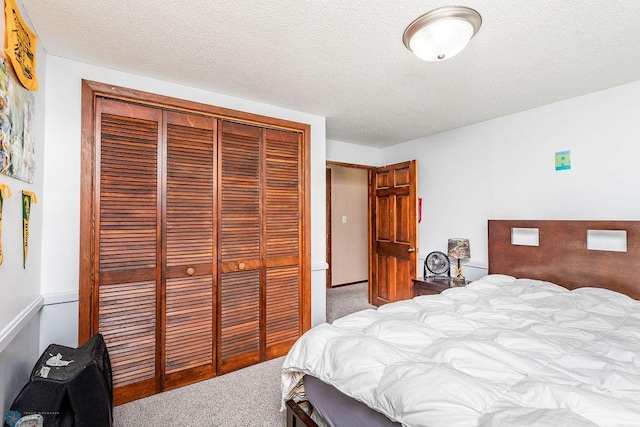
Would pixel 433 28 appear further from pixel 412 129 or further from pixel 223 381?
pixel 223 381

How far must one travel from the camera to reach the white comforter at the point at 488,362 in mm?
891

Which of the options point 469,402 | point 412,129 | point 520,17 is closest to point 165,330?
point 469,402

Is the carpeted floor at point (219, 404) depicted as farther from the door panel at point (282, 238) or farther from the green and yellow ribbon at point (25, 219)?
the green and yellow ribbon at point (25, 219)

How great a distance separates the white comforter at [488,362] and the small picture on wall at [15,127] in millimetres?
1589

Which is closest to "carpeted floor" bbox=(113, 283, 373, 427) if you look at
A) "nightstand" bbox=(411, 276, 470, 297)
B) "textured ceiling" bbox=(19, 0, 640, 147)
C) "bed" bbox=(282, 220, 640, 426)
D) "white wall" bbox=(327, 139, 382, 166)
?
"bed" bbox=(282, 220, 640, 426)

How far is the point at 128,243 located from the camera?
7.08 ft

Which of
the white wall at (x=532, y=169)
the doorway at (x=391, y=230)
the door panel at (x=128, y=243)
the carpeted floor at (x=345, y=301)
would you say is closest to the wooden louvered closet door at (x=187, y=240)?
the door panel at (x=128, y=243)

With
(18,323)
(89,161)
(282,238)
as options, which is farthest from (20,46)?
(282,238)

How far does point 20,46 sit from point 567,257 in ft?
12.4

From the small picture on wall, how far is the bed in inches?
62.2

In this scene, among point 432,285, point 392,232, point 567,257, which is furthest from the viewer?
point 392,232

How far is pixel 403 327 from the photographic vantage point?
1469 millimetres

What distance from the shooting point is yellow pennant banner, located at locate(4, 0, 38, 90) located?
1.35 meters

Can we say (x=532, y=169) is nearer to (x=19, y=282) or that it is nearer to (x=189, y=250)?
(x=189, y=250)
